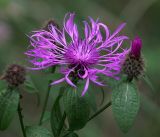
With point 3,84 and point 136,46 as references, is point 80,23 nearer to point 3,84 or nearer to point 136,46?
point 3,84

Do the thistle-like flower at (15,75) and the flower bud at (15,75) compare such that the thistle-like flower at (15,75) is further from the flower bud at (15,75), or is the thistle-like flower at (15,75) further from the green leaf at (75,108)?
the green leaf at (75,108)

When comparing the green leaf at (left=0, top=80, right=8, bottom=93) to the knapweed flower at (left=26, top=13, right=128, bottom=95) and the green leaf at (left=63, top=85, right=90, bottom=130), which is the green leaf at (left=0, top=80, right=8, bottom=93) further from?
the green leaf at (left=63, top=85, right=90, bottom=130)

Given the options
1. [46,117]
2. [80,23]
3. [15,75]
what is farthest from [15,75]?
[80,23]

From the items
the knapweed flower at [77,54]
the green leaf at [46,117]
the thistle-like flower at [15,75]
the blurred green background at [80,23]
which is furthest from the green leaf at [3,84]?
the blurred green background at [80,23]

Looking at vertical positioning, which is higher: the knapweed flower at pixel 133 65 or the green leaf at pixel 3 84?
the knapweed flower at pixel 133 65

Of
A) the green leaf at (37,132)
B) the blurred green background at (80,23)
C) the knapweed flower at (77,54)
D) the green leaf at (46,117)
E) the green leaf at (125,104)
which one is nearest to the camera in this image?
the green leaf at (125,104)
